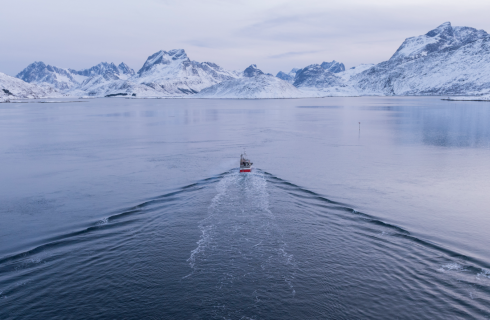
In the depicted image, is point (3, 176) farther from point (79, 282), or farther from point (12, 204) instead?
point (79, 282)

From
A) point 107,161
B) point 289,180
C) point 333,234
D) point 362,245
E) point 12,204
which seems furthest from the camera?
point 107,161

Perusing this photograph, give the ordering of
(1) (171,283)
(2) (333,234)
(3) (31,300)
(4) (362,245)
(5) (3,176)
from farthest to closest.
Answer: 1. (5) (3,176)
2. (2) (333,234)
3. (4) (362,245)
4. (1) (171,283)
5. (3) (31,300)

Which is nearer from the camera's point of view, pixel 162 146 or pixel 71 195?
pixel 71 195

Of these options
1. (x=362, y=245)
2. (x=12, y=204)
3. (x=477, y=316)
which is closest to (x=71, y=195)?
(x=12, y=204)

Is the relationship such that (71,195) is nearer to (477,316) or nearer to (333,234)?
(333,234)

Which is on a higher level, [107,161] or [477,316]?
[107,161]

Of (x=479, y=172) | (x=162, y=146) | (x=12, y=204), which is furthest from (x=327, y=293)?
(x=162, y=146)
